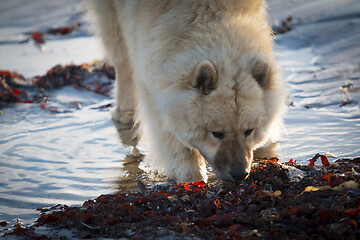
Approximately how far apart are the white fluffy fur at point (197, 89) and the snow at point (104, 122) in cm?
64

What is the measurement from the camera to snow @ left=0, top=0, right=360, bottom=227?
3691mm

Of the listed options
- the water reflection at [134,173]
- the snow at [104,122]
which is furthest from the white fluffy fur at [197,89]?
the snow at [104,122]

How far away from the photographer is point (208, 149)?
10.8 feet

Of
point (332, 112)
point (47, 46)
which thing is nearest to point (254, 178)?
point (332, 112)

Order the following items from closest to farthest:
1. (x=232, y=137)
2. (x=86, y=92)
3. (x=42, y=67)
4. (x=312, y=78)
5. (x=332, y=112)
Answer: (x=232, y=137), (x=332, y=112), (x=312, y=78), (x=86, y=92), (x=42, y=67)

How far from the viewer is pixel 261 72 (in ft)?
10.5

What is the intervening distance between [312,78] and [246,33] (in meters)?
3.46

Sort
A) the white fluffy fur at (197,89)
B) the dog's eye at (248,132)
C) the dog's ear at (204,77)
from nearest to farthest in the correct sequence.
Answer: the dog's ear at (204,77)
the white fluffy fur at (197,89)
the dog's eye at (248,132)

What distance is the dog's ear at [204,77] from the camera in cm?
299

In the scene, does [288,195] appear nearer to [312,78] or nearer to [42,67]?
[312,78]

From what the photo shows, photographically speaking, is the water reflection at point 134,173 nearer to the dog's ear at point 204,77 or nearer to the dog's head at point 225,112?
the dog's head at point 225,112

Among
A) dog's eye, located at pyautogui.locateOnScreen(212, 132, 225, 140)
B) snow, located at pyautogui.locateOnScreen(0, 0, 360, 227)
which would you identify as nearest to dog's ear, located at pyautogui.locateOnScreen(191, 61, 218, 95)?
dog's eye, located at pyautogui.locateOnScreen(212, 132, 225, 140)

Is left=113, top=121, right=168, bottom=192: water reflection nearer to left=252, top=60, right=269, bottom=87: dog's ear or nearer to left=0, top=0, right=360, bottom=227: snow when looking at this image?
left=0, top=0, right=360, bottom=227: snow

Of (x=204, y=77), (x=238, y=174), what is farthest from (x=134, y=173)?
(x=204, y=77)
